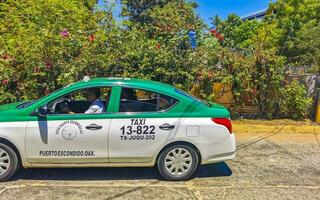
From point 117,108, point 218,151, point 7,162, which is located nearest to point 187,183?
point 218,151

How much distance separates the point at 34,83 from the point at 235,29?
38.1 m

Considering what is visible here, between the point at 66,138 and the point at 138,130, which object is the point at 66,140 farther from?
the point at 138,130

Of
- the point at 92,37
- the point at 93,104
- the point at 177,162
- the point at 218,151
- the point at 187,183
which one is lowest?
the point at 187,183

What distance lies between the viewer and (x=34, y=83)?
9.31m

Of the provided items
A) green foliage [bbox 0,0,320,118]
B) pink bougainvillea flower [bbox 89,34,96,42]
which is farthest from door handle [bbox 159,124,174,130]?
pink bougainvillea flower [bbox 89,34,96,42]

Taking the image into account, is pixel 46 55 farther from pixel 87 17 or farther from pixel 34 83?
pixel 87 17

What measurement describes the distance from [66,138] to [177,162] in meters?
1.66

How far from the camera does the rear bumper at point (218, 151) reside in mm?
5496

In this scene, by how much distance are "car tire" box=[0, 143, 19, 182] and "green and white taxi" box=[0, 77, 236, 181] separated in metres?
0.01

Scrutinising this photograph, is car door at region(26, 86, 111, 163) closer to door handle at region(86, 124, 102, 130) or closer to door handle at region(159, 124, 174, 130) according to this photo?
door handle at region(86, 124, 102, 130)

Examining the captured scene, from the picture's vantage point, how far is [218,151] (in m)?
5.53

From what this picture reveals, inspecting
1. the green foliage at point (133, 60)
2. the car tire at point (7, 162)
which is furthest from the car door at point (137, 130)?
the green foliage at point (133, 60)

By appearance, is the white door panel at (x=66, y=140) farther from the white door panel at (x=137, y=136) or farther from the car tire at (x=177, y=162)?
the car tire at (x=177, y=162)

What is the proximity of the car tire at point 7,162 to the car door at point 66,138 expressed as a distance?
21cm
